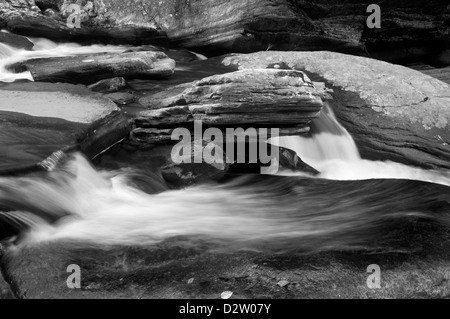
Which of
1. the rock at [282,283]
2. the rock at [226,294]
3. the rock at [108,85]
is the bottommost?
the rock at [226,294]

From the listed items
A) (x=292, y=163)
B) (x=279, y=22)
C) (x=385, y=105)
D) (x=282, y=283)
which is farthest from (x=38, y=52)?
(x=282, y=283)

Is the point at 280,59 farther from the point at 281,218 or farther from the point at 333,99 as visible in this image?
the point at 281,218

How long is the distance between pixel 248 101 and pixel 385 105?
4.00 meters

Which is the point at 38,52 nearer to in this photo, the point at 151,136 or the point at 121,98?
the point at 121,98

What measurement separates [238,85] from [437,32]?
11.4 meters

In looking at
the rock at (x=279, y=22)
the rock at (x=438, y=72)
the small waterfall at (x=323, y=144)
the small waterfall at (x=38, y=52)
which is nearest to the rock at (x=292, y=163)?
the small waterfall at (x=323, y=144)

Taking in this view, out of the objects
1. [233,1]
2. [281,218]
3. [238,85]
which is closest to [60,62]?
[238,85]

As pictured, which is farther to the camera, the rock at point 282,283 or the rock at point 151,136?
the rock at point 151,136

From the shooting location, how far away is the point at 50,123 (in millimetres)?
6348

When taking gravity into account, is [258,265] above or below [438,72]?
below

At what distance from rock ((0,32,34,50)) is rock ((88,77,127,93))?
156 inches

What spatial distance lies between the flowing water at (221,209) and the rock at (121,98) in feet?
6.45

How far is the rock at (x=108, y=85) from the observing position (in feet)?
29.0

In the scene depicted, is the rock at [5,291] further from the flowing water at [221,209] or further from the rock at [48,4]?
the rock at [48,4]
